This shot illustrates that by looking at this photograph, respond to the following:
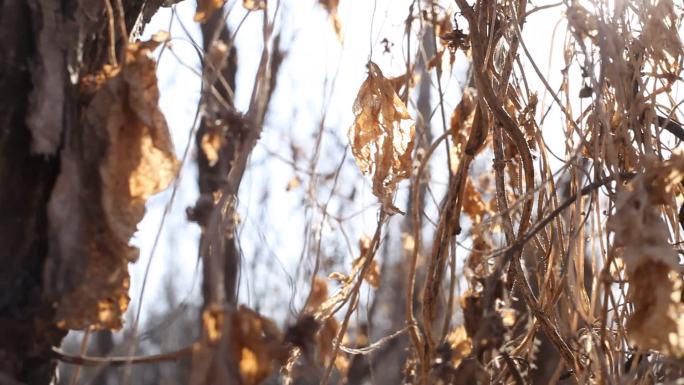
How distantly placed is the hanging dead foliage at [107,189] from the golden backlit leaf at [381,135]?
1.32 ft

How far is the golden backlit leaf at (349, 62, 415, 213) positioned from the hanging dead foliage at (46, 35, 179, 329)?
40cm

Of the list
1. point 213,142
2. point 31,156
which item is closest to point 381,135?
point 213,142

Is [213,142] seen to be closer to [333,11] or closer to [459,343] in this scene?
[333,11]

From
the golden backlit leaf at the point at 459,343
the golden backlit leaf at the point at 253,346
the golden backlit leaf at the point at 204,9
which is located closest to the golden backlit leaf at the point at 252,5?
the golden backlit leaf at the point at 204,9

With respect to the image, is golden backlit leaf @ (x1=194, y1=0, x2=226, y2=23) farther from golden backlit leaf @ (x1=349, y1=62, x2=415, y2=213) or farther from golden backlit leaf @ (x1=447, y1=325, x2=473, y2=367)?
golden backlit leaf @ (x1=447, y1=325, x2=473, y2=367)

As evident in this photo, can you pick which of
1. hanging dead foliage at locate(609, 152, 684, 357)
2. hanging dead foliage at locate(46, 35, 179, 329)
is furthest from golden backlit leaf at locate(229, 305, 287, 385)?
hanging dead foliage at locate(609, 152, 684, 357)

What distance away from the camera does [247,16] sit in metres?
0.96

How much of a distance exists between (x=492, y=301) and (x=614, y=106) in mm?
388

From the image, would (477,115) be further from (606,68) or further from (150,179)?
(150,179)

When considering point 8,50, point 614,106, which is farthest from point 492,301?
point 8,50

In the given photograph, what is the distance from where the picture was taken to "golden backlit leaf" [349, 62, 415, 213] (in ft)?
3.77

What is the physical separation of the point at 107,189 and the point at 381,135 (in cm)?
48

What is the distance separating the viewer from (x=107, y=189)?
784mm

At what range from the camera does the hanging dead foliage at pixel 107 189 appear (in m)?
0.77
